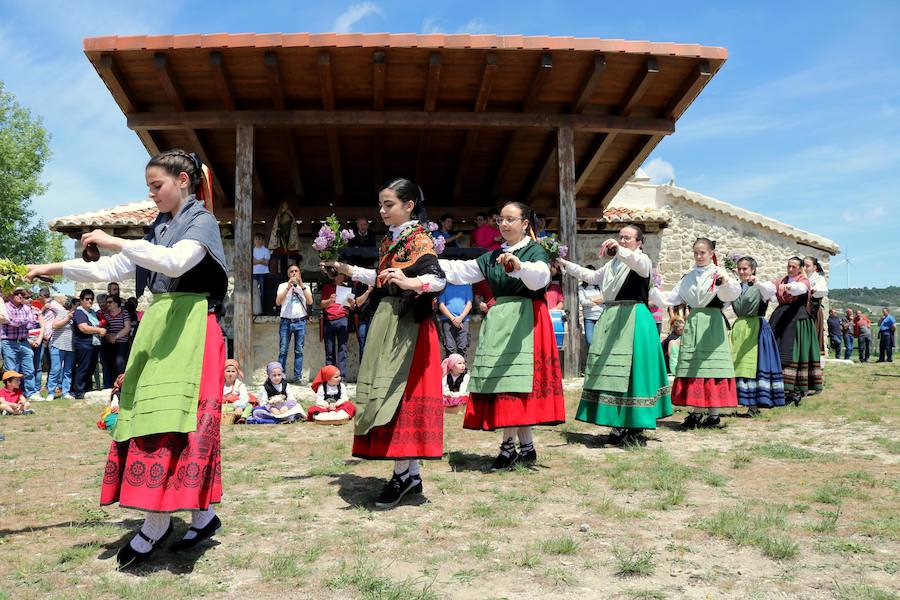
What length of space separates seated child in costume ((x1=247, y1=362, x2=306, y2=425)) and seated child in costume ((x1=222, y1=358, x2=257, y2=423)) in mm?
112

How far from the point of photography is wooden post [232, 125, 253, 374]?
32.7 feet

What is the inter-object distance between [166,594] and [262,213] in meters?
12.1

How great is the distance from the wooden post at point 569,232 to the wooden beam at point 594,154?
1029 millimetres

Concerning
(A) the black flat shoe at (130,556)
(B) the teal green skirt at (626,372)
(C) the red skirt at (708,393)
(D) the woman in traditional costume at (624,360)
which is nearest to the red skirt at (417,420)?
(A) the black flat shoe at (130,556)

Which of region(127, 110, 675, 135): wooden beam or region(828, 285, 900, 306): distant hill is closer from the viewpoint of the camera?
region(127, 110, 675, 135): wooden beam

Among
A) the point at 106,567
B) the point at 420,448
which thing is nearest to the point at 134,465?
the point at 106,567

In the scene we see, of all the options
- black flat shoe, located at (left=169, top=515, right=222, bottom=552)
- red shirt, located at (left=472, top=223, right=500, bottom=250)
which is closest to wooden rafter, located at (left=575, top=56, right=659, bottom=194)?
red shirt, located at (left=472, top=223, right=500, bottom=250)

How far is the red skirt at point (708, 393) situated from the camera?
7188mm

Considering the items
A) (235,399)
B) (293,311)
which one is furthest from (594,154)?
(235,399)

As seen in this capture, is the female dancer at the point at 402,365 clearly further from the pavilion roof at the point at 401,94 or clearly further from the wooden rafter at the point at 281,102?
the wooden rafter at the point at 281,102

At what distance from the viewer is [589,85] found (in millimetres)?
10023

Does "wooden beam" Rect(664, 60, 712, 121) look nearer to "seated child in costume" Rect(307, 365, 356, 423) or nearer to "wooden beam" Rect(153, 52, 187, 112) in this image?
"seated child in costume" Rect(307, 365, 356, 423)

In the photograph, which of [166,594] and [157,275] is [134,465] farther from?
[157,275]

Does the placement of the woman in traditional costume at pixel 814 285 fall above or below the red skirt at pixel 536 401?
above
